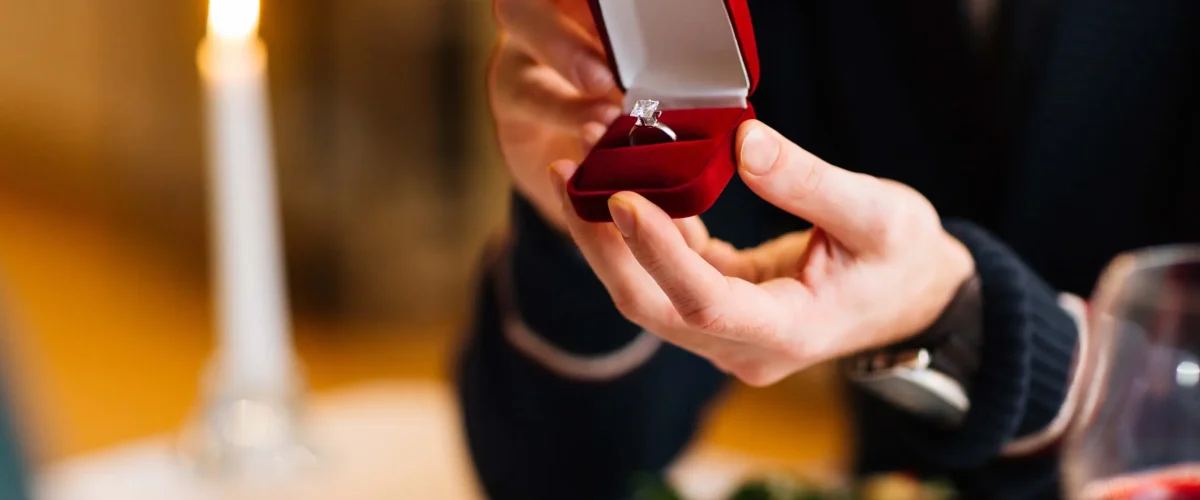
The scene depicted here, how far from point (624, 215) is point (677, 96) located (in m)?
A: 0.06

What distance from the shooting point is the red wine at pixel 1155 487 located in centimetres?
30

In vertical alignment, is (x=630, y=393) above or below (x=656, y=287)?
below

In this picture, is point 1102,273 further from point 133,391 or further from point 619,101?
point 133,391

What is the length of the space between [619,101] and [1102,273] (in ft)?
1.30

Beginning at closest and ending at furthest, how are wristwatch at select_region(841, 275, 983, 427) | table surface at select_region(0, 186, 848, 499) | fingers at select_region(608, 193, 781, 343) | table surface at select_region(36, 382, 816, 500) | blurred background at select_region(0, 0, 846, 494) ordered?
1. fingers at select_region(608, 193, 781, 343)
2. wristwatch at select_region(841, 275, 983, 427)
3. table surface at select_region(36, 382, 816, 500)
4. table surface at select_region(0, 186, 848, 499)
5. blurred background at select_region(0, 0, 846, 494)

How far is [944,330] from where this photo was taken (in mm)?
358

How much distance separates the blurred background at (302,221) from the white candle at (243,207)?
0.92m

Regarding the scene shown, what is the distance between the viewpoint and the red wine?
30 cm

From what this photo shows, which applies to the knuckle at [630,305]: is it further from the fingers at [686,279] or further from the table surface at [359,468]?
the table surface at [359,468]

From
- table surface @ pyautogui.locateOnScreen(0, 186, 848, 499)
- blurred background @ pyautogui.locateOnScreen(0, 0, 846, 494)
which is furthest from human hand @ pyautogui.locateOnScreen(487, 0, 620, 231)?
blurred background @ pyautogui.locateOnScreen(0, 0, 846, 494)

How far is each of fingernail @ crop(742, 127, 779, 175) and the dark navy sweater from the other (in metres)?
0.21

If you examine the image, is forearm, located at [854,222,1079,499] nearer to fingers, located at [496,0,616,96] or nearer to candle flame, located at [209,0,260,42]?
fingers, located at [496,0,616,96]

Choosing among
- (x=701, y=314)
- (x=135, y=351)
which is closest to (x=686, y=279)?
(x=701, y=314)

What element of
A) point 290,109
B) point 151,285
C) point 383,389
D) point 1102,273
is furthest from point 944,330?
point 151,285
